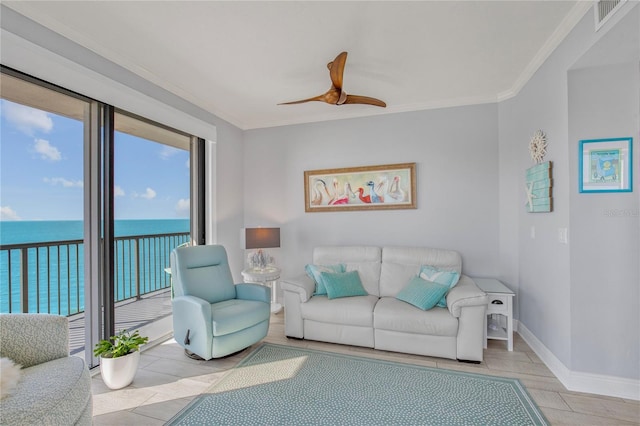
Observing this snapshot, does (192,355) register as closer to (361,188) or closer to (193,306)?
(193,306)

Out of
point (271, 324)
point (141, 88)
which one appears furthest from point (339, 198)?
point (141, 88)

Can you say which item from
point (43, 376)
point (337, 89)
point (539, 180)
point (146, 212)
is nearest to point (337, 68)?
point (337, 89)

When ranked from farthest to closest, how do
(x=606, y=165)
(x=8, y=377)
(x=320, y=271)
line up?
(x=320, y=271) → (x=606, y=165) → (x=8, y=377)

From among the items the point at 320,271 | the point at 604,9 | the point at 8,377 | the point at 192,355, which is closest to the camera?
the point at 8,377

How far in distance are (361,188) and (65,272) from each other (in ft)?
11.7

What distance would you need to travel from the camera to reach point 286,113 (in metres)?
3.85

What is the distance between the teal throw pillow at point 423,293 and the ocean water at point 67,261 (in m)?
2.78

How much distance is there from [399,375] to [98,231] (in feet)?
9.13

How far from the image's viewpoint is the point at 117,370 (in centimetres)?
211

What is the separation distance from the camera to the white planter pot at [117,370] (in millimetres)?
2104

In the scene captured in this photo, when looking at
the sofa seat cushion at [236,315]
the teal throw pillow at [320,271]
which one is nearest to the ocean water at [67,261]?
the sofa seat cushion at [236,315]

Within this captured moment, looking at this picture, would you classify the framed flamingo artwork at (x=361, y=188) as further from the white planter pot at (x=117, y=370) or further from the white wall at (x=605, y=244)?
the white planter pot at (x=117, y=370)

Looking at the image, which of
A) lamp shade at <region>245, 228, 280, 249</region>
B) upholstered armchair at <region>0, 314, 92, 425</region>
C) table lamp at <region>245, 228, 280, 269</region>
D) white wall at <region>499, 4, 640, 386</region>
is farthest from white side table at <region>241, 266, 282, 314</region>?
white wall at <region>499, 4, 640, 386</region>

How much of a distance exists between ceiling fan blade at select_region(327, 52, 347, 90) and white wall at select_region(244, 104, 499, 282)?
5.10 ft
